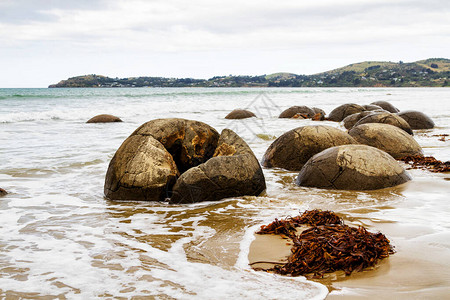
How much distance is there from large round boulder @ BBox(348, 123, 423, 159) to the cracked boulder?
2.18 meters

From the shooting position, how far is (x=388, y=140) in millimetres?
8938

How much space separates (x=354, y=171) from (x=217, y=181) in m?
2.13

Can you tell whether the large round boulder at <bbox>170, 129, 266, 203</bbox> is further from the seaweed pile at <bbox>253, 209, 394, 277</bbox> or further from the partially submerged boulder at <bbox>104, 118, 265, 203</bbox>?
the seaweed pile at <bbox>253, 209, 394, 277</bbox>

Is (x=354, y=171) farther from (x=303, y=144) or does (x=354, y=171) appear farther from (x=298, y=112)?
(x=298, y=112)

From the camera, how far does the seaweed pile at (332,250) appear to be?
3441 millimetres

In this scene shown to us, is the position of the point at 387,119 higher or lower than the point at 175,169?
higher

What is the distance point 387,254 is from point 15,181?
6518 millimetres

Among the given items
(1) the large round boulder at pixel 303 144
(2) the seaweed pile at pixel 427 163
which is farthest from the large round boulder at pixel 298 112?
(1) the large round boulder at pixel 303 144

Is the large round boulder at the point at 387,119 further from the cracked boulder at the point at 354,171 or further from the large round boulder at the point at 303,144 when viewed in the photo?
the cracked boulder at the point at 354,171

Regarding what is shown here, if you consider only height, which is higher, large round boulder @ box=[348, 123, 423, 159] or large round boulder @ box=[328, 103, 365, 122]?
large round boulder @ box=[328, 103, 365, 122]

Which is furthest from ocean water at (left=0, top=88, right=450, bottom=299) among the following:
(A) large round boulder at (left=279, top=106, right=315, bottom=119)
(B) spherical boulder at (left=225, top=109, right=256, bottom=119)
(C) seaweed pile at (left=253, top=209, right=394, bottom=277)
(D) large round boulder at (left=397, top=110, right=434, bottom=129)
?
(A) large round boulder at (left=279, top=106, right=315, bottom=119)

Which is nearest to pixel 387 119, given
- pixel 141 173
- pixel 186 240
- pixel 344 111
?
pixel 344 111

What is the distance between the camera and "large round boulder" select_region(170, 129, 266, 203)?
6.00 metres

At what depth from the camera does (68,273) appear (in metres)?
3.54
